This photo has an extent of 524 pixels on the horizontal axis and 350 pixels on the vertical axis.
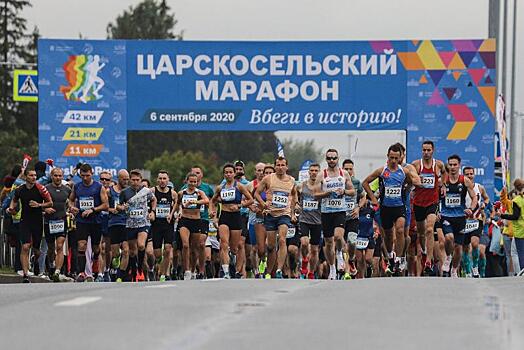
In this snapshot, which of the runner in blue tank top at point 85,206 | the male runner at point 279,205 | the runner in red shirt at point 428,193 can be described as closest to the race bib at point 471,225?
the runner in red shirt at point 428,193

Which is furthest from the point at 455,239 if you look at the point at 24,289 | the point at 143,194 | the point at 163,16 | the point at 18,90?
the point at 163,16

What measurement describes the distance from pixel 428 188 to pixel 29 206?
6.29m

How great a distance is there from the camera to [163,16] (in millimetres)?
110250

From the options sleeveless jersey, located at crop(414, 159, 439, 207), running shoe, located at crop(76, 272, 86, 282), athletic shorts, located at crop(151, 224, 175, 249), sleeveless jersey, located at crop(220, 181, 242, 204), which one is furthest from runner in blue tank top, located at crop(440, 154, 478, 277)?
running shoe, located at crop(76, 272, 86, 282)

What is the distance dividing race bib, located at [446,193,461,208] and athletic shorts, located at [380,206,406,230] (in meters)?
1.18

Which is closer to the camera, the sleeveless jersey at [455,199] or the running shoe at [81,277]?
the sleeveless jersey at [455,199]

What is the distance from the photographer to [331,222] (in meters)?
21.5

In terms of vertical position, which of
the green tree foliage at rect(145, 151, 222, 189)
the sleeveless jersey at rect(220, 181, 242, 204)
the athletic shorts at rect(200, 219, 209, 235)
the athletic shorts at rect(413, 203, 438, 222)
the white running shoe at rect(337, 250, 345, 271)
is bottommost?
the white running shoe at rect(337, 250, 345, 271)

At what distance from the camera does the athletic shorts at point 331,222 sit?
2141 cm

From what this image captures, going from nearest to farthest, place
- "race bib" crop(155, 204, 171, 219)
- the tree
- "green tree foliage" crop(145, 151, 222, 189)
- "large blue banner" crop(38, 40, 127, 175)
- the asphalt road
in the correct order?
1. the asphalt road
2. "race bib" crop(155, 204, 171, 219)
3. "large blue banner" crop(38, 40, 127, 175)
4. "green tree foliage" crop(145, 151, 222, 189)
5. the tree

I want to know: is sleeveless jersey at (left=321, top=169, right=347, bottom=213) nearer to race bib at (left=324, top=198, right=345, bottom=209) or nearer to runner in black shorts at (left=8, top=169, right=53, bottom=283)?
race bib at (left=324, top=198, right=345, bottom=209)

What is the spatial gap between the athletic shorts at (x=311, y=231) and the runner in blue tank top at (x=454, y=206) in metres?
1.96

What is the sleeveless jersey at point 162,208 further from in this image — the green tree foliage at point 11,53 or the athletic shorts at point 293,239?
the green tree foliage at point 11,53

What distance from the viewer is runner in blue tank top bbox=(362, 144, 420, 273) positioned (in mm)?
20766
